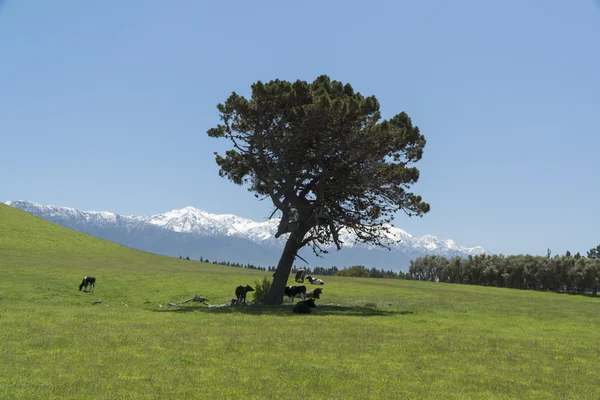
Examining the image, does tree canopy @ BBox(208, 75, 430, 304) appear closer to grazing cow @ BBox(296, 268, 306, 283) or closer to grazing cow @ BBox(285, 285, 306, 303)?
grazing cow @ BBox(285, 285, 306, 303)

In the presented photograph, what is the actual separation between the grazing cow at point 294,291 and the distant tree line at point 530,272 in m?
112

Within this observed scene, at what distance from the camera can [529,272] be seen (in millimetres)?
136625

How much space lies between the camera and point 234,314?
97.0 ft

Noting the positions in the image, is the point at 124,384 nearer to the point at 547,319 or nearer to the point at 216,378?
the point at 216,378

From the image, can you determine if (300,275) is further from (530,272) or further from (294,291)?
(530,272)

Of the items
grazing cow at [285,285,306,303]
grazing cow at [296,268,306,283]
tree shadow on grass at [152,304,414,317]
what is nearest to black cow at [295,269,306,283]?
grazing cow at [296,268,306,283]

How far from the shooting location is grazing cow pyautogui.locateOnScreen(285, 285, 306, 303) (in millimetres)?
42469

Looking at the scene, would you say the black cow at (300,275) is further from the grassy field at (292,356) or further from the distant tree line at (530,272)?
the distant tree line at (530,272)

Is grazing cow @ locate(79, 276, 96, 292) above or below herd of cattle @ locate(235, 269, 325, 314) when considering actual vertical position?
below

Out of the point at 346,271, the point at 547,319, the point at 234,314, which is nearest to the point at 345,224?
the point at 234,314

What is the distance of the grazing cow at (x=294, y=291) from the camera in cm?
4247

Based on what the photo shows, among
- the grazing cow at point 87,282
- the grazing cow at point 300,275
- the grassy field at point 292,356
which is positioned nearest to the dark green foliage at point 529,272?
the grazing cow at point 300,275

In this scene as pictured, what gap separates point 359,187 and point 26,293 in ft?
95.9

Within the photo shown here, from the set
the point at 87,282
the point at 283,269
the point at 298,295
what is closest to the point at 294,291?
the point at 298,295
